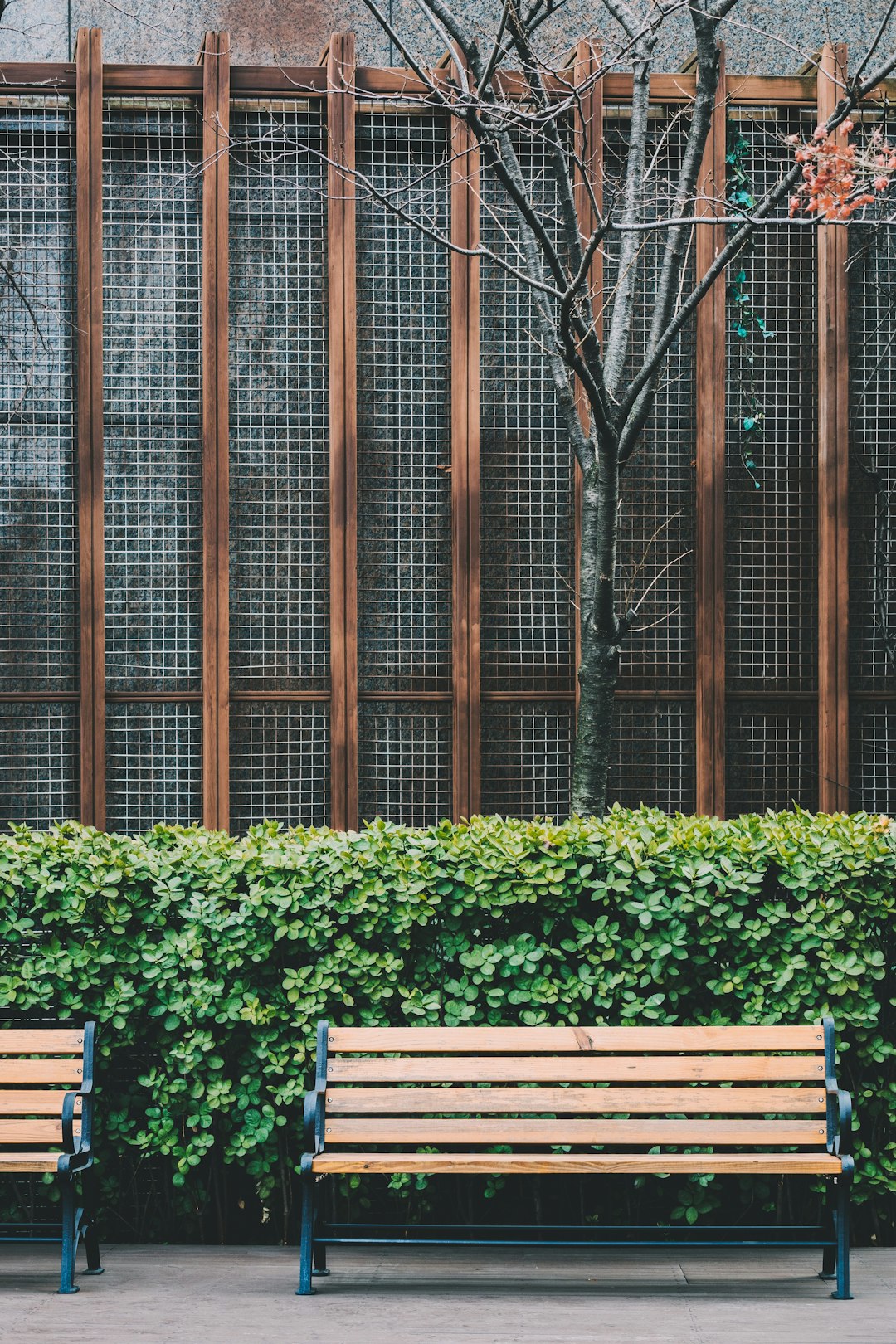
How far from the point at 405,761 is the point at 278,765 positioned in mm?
820

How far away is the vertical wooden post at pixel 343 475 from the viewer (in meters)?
8.42

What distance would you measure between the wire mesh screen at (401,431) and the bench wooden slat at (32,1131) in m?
3.80

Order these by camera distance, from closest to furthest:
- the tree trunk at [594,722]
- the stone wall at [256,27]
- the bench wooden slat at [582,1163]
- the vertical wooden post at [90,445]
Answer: the bench wooden slat at [582,1163] → the tree trunk at [594,722] → the vertical wooden post at [90,445] → the stone wall at [256,27]

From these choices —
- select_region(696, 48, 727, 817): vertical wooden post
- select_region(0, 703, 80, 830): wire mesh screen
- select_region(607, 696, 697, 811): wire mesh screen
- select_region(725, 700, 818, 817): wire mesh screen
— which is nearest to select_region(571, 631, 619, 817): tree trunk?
select_region(607, 696, 697, 811): wire mesh screen

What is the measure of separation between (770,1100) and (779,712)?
373 cm

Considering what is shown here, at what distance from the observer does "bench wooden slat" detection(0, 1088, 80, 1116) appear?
5.38 meters

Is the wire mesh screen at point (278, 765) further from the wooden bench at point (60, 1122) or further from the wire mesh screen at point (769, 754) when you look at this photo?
the wooden bench at point (60, 1122)

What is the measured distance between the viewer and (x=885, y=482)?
28.6 feet

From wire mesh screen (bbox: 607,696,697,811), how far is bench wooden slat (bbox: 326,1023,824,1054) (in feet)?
10.3

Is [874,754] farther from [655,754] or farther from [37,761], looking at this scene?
[37,761]

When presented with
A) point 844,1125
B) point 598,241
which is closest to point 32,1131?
point 844,1125

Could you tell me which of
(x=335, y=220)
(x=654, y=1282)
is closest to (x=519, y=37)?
(x=335, y=220)

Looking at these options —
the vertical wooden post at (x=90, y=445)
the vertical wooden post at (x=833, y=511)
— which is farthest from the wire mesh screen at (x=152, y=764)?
the vertical wooden post at (x=833, y=511)

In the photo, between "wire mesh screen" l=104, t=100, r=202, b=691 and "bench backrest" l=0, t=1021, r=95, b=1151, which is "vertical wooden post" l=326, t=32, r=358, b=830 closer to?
"wire mesh screen" l=104, t=100, r=202, b=691
